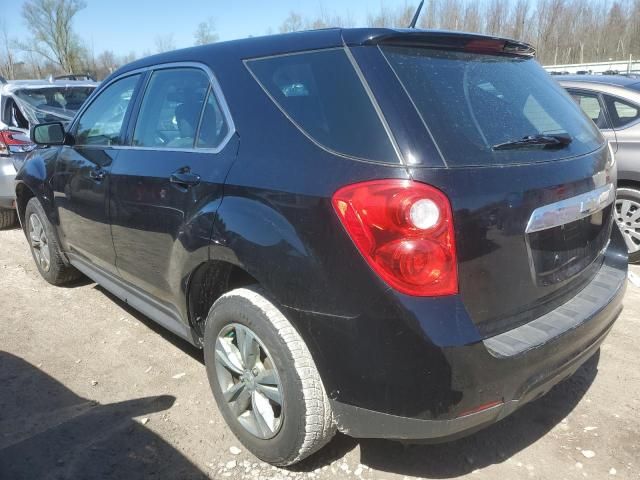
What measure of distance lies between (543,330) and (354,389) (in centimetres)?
73

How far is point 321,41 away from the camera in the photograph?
218cm

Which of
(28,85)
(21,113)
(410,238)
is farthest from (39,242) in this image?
(410,238)

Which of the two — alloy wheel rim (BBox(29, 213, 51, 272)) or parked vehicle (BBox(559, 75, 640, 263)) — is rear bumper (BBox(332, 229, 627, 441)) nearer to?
parked vehicle (BBox(559, 75, 640, 263))

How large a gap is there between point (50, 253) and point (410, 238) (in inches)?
143

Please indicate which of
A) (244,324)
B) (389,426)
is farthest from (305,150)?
(389,426)

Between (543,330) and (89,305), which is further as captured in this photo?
(89,305)

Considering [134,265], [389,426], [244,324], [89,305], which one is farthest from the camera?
[89,305]

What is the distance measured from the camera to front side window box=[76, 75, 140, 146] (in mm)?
3311

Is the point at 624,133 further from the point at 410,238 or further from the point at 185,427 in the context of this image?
the point at 185,427

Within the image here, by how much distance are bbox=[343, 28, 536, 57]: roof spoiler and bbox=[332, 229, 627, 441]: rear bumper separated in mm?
1141

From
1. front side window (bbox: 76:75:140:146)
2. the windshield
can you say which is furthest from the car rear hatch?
the windshield

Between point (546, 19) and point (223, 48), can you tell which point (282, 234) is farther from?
point (546, 19)

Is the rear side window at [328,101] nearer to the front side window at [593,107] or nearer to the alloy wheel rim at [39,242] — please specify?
the alloy wheel rim at [39,242]

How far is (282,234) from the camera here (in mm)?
2020
